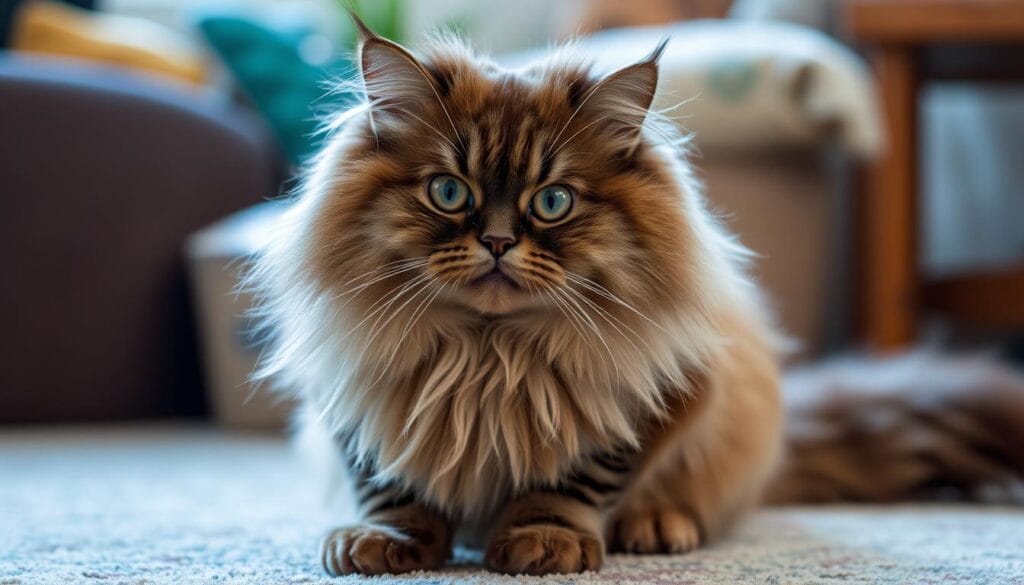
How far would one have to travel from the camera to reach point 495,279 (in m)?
1.14

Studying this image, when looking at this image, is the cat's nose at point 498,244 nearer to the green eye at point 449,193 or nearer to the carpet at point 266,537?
A: the green eye at point 449,193

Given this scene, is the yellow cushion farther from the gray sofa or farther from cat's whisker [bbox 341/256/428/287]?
cat's whisker [bbox 341/256/428/287]

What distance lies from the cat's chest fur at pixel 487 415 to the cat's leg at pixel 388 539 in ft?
0.11

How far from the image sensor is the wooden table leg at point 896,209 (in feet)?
7.79

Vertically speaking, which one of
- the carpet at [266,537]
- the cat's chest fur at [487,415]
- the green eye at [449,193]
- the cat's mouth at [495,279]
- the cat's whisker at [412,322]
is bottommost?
the carpet at [266,537]

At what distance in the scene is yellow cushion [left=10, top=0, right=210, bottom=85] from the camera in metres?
3.11

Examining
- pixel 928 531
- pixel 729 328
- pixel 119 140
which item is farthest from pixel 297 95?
pixel 928 531

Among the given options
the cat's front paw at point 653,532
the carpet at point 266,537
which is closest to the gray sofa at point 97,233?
the carpet at point 266,537

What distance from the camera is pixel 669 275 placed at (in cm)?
122

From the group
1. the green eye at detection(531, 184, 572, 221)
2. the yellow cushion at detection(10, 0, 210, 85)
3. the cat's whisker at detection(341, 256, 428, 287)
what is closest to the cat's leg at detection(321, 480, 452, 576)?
the cat's whisker at detection(341, 256, 428, 287)

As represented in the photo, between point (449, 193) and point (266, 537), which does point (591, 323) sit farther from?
point (266, 537)

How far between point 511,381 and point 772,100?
1292 millimetres

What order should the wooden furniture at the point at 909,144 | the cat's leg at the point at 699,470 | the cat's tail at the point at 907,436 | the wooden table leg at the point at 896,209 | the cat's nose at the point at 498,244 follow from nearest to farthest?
the cat's nose at the point at 498,244, the cat's leg at the point at 699,470, the cat's tail at the point at 907,436, the wooden furniture at the point at 909,144, the wooden table leg at the point at 896,209

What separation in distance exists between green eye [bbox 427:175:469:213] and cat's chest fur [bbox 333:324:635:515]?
0.15 meters
